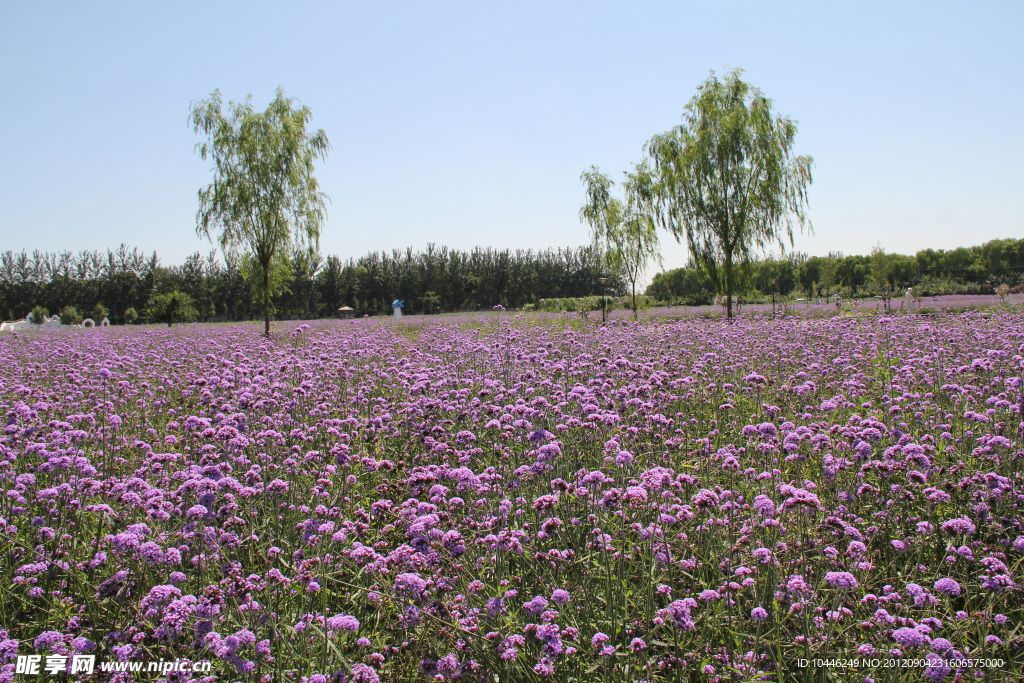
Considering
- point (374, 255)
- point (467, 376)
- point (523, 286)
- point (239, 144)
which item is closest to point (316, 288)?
point (374, 255)

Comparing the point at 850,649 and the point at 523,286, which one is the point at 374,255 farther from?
the point at 850,649

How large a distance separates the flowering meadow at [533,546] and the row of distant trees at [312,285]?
62148 millimetres

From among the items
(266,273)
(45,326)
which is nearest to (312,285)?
(45,326)

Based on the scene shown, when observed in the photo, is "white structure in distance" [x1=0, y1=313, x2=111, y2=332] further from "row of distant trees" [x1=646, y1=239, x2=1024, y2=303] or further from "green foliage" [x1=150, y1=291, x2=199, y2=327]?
"row of distant trees" [x1=646, y1=239, x2=1024, y2=303]

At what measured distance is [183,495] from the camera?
3.24 m

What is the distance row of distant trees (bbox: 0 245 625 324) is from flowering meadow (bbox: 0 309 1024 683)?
62148 mm

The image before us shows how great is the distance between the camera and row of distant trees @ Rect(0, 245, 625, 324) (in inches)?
2872

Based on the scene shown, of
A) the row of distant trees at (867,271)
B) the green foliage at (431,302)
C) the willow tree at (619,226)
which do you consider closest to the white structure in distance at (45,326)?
the willow tree at (619,226)

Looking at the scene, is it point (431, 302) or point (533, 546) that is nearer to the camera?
point (533, 546)

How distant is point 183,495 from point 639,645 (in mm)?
2630

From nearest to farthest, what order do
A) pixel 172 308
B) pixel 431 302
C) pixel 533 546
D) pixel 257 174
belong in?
pixel 533 546 → pixel 257 174 → pixel 172 308 → pixel 431 302

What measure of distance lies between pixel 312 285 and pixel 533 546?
85.6 m

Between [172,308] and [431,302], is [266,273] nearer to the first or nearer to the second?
[172,308]

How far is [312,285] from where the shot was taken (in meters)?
82.9
